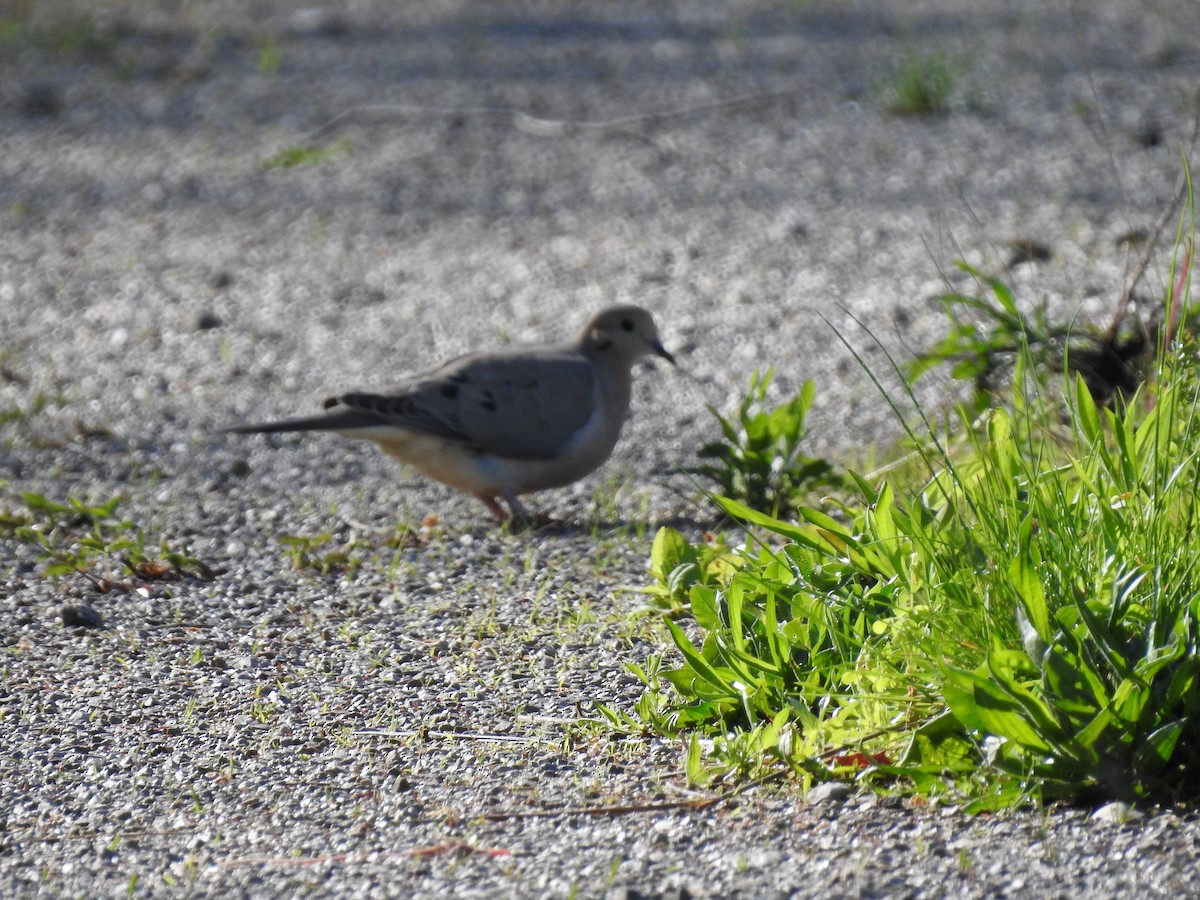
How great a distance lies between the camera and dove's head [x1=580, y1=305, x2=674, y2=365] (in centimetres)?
578

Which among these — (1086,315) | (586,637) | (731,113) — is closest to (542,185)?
(731,113)

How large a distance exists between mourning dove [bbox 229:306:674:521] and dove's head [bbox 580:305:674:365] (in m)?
0.17

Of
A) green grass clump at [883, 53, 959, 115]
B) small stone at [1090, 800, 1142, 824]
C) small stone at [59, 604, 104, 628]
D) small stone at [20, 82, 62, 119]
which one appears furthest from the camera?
small stone at [20, 82, 62, 119]

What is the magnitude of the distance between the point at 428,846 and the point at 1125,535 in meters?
1.41

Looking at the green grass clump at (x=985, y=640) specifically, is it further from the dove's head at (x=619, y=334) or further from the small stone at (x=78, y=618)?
the dove's head at (x=619, y=334)

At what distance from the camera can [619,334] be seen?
19.0ft

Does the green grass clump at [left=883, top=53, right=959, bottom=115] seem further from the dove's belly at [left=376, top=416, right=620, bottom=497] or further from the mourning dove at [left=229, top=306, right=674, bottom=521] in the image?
the dove's belly at [left=376, top=416, right=620, bottom=497]

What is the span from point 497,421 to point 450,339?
1.80 m

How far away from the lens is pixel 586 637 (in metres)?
3.87

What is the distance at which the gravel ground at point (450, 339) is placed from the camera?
9.34 feet

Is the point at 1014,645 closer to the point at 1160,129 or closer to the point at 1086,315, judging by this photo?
the point at 1086,315

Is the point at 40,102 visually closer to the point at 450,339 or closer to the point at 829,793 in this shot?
the point at 450,339

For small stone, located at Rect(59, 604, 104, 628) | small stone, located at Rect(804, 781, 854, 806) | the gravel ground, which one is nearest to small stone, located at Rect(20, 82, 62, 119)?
the gravel ground

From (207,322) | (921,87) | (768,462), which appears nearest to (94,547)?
(768,462)
